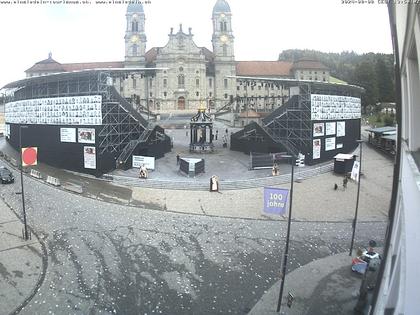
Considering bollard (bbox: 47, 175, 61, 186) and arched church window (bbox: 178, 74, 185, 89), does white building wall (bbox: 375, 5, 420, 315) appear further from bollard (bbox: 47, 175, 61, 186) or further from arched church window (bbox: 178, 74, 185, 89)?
arched church window (bbox: 178, 74, 185, 89)

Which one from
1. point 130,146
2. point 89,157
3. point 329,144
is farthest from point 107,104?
point 329,144

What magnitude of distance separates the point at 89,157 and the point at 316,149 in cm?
2226

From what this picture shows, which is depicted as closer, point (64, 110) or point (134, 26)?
point (64, 110)

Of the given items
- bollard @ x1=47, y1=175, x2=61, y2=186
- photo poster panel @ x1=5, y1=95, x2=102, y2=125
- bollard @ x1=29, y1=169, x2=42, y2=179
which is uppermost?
photo poster panel @ x1=5, y1=95, x2=102, y2=125

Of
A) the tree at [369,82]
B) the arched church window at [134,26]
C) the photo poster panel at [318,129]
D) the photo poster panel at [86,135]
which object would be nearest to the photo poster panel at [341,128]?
the photo poster panel at [318,129]

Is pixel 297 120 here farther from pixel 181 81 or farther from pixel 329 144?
pixel 181 81

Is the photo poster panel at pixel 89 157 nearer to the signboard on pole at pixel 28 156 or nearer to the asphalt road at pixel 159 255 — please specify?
the asphalt road at pixel 159 255

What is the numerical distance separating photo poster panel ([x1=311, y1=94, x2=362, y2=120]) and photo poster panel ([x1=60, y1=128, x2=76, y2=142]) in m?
23.0

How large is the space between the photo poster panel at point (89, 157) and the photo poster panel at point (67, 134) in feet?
5.68

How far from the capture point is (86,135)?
33969mm

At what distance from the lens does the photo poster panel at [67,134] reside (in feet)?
114

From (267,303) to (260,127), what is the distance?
32033mm

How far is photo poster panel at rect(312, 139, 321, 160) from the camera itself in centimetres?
3922

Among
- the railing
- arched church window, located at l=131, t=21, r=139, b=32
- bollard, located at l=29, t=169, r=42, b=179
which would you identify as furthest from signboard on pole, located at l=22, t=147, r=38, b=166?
arched church window, located at l=131, t=21, r=139, b=32
